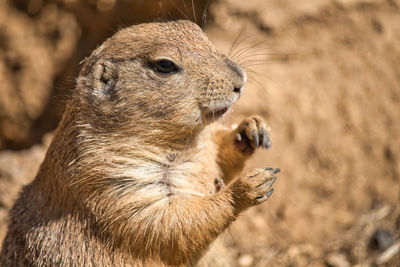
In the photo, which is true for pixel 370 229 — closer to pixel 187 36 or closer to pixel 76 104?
pixel 187 36

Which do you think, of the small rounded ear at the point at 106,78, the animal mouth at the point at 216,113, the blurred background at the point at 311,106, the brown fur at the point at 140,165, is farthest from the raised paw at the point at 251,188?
the blurred background at the point at 311,106

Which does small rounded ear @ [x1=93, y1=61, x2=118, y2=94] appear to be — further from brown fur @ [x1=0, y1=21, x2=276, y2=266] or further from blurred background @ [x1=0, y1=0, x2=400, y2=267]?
blurred background @ [x1=0, y1=0, x2=400, y2=267]

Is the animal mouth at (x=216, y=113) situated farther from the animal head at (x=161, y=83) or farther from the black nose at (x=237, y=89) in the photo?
the black nose at (x=237, y=89)

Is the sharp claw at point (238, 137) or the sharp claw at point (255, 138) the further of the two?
the sharp claw at point (238, 137)

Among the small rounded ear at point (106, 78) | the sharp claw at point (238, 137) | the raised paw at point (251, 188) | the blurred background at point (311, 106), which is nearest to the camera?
the raised paw at point (251, 188)

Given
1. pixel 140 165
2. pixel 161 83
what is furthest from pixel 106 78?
pixel 140 165

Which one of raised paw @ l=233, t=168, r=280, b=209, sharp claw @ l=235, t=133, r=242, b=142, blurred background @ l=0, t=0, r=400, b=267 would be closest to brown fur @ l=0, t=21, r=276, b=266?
raised paw @ l=233, t=168, r=280, b=209

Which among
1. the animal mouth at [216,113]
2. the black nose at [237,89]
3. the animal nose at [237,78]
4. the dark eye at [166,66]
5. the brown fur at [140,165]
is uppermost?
the animal nose at [237,78]

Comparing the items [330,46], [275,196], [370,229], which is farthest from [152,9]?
[370,229]

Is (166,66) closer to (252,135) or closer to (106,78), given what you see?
(106,78)

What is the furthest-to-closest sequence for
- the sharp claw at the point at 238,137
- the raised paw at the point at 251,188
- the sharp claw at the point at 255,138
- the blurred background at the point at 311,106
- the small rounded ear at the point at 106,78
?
the blurred background at the point at 311,106, the sharp claw at the point at 238,137, the sharp claw at the point at 255,138, the small rounded ear at the point at 106,78, the raised paw at the point at 251,188
